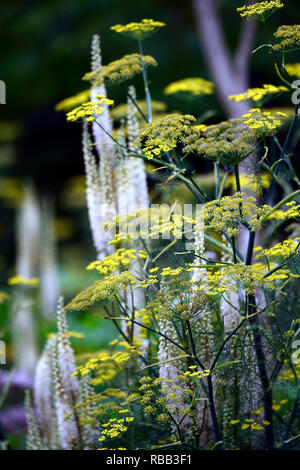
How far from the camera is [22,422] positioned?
3807mm

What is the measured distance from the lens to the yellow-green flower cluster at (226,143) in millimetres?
1768

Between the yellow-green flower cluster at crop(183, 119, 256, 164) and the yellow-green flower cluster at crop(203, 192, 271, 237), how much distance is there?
150 millimetres

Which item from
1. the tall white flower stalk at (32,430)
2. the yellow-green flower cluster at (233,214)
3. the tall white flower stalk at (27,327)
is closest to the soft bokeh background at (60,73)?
the tall white flower stalk at (27,327)

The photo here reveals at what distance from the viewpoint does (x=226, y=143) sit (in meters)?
1.77

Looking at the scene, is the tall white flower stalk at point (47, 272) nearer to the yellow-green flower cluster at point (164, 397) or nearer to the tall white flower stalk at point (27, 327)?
the tall white flower stalk at point (27, 327)

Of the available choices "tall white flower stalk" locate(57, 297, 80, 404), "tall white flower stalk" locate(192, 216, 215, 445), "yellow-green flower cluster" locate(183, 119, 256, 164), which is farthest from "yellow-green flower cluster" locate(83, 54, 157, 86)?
"tall white flower stalk" locate(57, 297, 80, 404)

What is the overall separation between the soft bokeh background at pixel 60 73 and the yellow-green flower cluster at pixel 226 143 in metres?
3.86

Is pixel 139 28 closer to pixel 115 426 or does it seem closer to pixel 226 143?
pixel 226 143

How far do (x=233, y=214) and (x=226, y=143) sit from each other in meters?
0.26

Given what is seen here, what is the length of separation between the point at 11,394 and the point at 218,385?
323 cm

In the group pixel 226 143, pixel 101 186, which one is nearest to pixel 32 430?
pixel 101 186

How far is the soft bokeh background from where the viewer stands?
714 cm

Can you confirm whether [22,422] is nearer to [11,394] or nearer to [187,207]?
[11,394]

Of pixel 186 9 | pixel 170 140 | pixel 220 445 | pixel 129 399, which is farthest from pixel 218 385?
pixel 186 9
